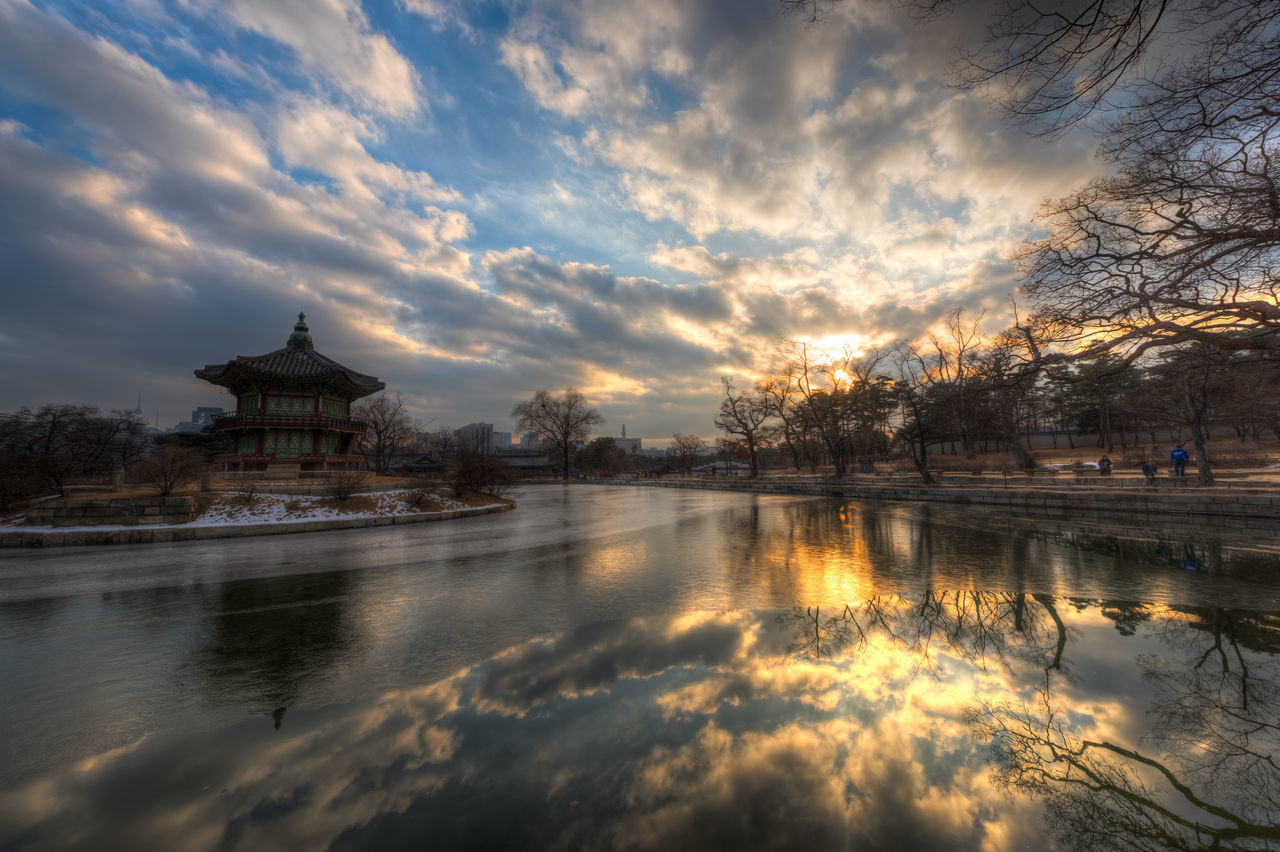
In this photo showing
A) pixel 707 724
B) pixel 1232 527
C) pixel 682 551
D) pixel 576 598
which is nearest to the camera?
pixel 707 724

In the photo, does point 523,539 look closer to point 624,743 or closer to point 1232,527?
point 624,743

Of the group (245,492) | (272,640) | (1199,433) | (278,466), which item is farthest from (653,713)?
(278,466)

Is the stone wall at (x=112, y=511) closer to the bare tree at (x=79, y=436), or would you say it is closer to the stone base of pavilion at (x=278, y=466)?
the stone base of pavilion at (x=278, y=466)

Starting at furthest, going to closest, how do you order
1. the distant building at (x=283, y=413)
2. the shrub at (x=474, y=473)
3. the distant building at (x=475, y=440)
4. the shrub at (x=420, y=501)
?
the distant building at (x=475, y=440), the distant building at (x=283, y=413), the shrub at (x=474, y=473), the shrub at (x=420, y=501)

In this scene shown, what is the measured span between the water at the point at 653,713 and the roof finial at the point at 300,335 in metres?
32.8

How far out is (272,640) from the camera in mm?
5188

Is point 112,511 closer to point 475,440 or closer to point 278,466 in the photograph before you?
point 278,466

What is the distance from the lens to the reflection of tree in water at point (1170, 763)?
7.68ft

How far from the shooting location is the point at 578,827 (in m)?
2.39

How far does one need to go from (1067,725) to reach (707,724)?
8.34ft

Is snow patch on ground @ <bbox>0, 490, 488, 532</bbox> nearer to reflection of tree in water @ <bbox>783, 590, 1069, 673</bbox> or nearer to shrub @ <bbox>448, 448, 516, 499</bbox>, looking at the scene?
shrub @ <bbox>448, 448, 516, 499</bbox>

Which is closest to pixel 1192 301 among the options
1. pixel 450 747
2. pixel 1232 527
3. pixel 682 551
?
pixel 1232 527

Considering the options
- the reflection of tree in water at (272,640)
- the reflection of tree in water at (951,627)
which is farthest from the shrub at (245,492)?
the reflection of tree in water at (951,627)

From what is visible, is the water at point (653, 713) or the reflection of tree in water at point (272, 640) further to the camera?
the reflection of tree in water at point (272, 640)
